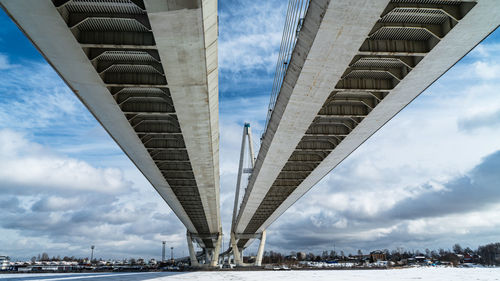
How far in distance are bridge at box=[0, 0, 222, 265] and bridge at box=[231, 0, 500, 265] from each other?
10.7 feet

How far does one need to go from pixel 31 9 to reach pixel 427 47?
14.0 m

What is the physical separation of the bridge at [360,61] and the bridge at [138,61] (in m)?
3.26

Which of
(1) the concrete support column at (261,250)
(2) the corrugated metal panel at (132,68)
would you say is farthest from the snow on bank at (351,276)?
(1) the concrete support column at (261,250)

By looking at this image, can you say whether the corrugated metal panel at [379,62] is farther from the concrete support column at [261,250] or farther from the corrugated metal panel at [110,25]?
the concrete support column at [261,250]

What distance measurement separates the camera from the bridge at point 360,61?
11344 millimetres

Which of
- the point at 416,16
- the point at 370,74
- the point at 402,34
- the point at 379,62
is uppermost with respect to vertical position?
the point at 416,16

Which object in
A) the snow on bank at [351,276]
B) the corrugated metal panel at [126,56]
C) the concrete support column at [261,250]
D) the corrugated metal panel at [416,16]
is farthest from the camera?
the concrete support column at [261,250]

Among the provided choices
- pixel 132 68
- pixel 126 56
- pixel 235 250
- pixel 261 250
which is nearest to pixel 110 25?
pixel 126 56

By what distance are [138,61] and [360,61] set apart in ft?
32.1

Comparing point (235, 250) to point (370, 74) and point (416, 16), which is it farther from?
point (416, 16)

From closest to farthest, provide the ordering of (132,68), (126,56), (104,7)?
(104,7)
(126,56)
(132,68)

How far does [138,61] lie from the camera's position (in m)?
15.1

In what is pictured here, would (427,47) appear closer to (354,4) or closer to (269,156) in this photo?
(354,4)

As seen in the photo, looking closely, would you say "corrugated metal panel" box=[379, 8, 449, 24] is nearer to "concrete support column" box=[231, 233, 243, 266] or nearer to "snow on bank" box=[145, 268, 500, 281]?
"snow on bank" box=[145, 268, 500, 281]
